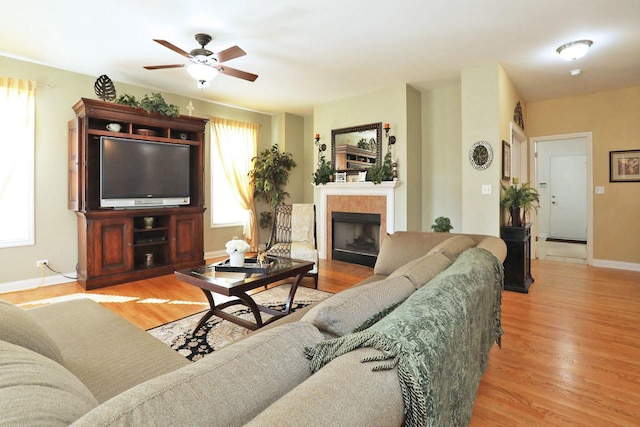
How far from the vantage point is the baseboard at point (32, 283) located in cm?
382

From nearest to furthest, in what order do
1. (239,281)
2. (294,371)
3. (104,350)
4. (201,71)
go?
(294,371), (104,350), (239,281), (201,71)

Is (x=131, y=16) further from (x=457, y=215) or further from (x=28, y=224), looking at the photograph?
(x=457, y=215)

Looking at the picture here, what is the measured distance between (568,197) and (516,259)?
17.5 ft

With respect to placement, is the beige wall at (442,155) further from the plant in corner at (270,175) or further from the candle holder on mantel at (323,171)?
the plant in corner at (270,175)

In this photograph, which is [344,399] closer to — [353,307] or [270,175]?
[353,307]

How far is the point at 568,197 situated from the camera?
7.78 m

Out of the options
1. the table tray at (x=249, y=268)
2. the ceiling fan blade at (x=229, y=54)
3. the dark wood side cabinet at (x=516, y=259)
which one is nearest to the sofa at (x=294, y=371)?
the table tray at (x=249, y=268)

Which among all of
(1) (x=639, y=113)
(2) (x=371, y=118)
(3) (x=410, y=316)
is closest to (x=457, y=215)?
(2) (x=371, y=118)

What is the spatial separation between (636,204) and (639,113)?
1308 millimetres

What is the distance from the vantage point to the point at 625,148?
4.94 m

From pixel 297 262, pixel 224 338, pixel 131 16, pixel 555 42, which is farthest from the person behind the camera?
pixel 555 42

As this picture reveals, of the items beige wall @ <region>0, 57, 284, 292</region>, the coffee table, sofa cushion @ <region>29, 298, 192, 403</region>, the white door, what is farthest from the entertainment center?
the white door

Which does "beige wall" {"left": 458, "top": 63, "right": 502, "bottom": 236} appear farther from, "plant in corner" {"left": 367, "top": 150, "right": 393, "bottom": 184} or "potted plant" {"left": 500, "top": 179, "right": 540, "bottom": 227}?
"plant in corner" {"left": 367, "top": 150, "right": 393, "bottom": 184}

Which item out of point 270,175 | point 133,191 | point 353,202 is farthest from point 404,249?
point 270,175
